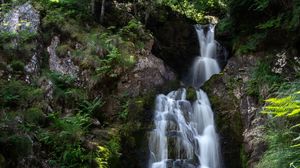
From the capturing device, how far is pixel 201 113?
10.7 meters

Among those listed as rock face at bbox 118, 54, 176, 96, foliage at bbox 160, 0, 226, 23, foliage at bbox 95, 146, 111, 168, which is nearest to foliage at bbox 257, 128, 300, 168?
foliage at bbox 95, 146, 111, 168

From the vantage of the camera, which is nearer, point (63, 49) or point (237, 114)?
point (237, 114)

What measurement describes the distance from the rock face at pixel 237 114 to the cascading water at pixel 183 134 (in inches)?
11.7

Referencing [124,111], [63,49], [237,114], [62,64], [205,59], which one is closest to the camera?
[124,111]

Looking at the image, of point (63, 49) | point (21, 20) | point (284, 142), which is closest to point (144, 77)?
point (63, 49)

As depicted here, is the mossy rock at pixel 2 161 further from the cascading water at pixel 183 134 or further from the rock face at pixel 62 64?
the rock face at pixel 62 64

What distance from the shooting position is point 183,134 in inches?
385

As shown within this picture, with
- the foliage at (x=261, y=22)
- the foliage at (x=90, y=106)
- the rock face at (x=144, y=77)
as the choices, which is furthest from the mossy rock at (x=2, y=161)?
the foliage at (x=261, y=22)

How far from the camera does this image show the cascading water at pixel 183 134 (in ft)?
30.2

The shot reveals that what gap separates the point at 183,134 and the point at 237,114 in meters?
1.99

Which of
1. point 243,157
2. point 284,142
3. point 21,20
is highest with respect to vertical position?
point 21,20

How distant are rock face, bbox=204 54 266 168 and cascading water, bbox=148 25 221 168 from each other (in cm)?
30

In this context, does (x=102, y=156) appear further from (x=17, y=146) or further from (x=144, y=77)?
(x=144, y=77)

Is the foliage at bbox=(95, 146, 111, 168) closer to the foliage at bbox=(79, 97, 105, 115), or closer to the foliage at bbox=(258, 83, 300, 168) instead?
the foliage at bbox=(79, 97, 105, 115)
